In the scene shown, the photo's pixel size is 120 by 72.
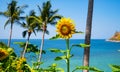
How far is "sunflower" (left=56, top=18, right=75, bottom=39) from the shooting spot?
→ 319 cm

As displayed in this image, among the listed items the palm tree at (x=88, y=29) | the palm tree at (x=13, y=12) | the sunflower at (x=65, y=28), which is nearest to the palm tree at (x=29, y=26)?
the palm tree at (x=13, y=12)

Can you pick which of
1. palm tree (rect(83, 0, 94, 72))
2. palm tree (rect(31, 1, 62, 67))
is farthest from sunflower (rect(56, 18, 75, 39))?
palm tree (rect(31, 1, 62, 67))

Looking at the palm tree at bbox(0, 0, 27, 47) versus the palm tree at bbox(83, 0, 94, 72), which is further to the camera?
the palm tree at bbox(0, 0, 27, 47)

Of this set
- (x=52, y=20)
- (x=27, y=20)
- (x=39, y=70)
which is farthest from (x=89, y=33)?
(x=27, y=20)

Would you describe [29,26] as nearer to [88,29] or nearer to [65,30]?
[88,29]

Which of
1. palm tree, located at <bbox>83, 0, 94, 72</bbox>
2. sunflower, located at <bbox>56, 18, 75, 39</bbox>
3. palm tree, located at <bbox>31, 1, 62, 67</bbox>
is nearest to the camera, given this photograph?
sunflower, located at <bbox>56, 18, 75, 39</bbox>

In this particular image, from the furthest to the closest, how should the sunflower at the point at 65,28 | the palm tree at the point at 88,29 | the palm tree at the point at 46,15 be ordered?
the palm tree at the point at 46,15, the palm tree at the point at 88,29, the sunflower at the point at 65,28

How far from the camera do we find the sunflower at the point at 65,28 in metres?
3.19

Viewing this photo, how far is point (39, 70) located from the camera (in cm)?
344

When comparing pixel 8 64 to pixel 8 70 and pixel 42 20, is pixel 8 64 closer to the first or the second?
pixel 8 70

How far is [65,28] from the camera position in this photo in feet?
10.7

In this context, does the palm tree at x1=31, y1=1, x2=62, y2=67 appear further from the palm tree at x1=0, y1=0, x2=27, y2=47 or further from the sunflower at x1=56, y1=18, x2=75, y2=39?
the sunflower at x1=56, y1=18, x2=75, y2=39

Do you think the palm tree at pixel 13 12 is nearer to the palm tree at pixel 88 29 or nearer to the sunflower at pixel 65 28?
the palm tree at pixel 88 29

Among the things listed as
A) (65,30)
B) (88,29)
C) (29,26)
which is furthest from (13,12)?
(65,30)
